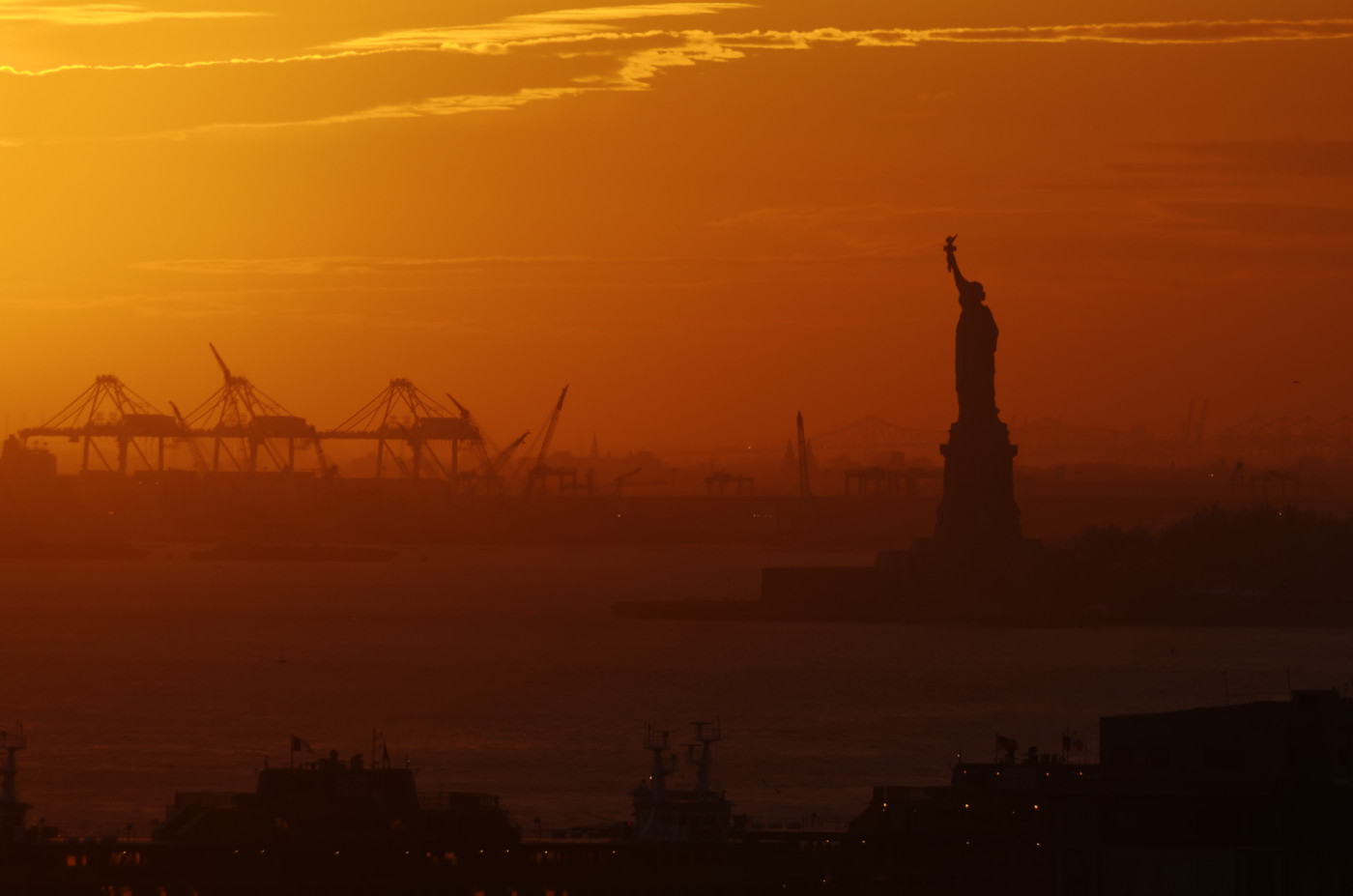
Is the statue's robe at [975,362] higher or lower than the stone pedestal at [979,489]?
Answer: higher

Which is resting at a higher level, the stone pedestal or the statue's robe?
the statue's robe

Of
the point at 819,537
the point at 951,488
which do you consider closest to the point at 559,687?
the point at 951,488

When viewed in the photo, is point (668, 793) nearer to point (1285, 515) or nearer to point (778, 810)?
point (778, 810)
